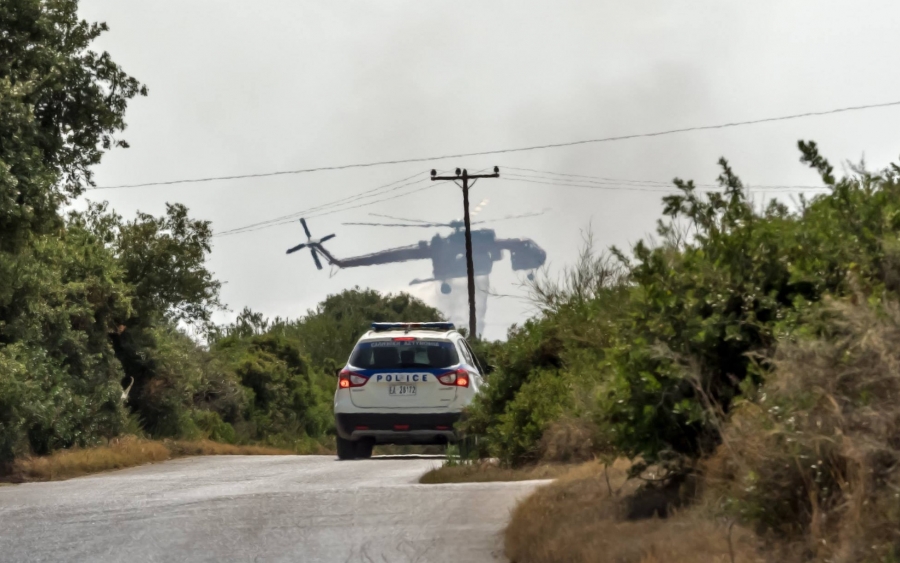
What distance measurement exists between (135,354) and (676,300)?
2621 centimetres

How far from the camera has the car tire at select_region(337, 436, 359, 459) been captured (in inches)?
806

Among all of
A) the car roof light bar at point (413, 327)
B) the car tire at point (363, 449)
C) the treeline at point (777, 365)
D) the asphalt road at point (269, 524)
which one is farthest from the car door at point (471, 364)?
the treeline at point (777, 365)

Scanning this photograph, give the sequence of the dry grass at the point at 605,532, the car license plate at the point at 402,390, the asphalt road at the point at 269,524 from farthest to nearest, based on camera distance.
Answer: the car license plate at the point at 402,390
the asphalt road at the point at 269,524
the dry grass at the point at 605,532

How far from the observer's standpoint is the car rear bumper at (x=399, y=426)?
18891 mm

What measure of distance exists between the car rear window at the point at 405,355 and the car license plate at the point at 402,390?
30cm

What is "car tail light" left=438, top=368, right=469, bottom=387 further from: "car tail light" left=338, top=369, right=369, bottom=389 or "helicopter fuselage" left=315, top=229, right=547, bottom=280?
"helicopter fuselage" left=315, top=229, right=547, bottom=280

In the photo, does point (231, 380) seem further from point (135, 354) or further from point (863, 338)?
point (863, 338)

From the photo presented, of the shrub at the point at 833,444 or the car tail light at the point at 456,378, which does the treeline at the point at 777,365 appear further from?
the car tail light at the point at 456,378

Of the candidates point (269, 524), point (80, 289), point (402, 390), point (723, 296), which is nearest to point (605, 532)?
point (723, 296)

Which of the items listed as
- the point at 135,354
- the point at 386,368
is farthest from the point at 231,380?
the point at 386,368

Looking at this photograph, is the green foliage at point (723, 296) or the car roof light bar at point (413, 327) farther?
the car roof light bar at point (413, 327)

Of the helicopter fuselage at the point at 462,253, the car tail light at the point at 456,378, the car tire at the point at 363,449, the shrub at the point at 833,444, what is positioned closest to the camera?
the shrub at the point at 833,444

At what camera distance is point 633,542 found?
7.50m

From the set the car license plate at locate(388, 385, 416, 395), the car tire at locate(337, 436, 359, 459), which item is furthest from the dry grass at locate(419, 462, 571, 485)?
the car tire at locate(337, 436, 359, 459)
